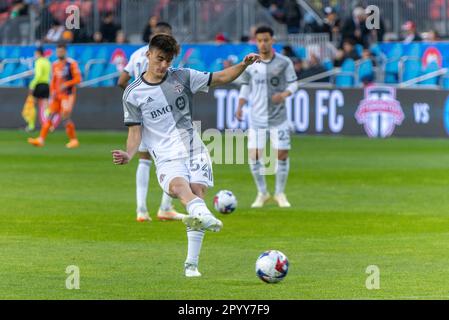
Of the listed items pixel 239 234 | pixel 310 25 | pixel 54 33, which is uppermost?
pixel 54 33

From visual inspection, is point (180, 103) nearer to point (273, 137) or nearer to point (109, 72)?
point (273, 137)

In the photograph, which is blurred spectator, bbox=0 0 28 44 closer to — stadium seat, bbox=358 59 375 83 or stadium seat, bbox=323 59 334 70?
stadium seat, bbox=323 59 334 70

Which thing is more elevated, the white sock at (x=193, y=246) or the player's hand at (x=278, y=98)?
the player's hand at (x=278, y=98)

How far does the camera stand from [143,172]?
16.7 m

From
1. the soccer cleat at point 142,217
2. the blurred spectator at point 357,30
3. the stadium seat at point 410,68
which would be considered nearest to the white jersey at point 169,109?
the soccer cleat at point 142,217

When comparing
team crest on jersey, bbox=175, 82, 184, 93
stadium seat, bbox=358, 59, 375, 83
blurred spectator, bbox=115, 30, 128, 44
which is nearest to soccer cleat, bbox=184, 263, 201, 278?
team crest on jersey, bbox=175, 82, 184, 93

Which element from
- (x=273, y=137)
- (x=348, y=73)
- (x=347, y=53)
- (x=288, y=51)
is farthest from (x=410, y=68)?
(x=273, y=137)

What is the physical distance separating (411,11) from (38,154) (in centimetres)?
1310

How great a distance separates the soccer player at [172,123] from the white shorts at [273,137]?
6.80 m

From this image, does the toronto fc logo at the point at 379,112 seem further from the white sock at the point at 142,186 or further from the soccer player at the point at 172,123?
the soccer player at the point at 172,123

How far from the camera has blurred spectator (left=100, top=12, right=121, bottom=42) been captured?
39.0 meters

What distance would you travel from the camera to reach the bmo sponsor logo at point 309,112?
3275cm

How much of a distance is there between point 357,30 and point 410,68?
2.67 metres

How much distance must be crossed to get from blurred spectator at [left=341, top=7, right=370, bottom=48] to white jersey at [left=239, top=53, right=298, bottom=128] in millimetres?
16579
